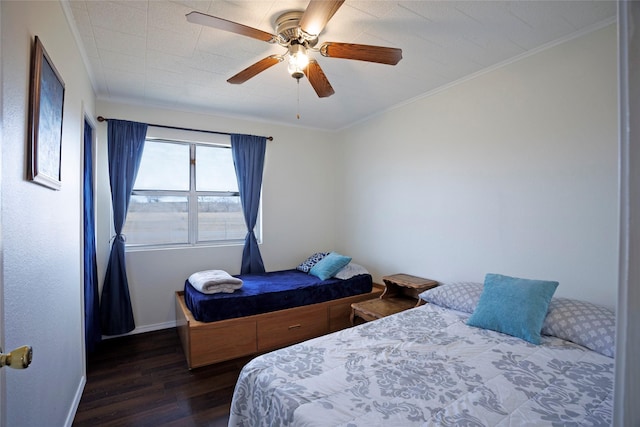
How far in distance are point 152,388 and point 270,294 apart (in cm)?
115

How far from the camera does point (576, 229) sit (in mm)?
2043

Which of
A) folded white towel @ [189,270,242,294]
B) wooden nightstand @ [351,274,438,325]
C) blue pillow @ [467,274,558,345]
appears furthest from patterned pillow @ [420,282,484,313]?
folded white towel @ [189,270,242,294]

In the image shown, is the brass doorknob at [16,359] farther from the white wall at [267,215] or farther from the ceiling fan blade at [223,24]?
the white wall at [267,215]

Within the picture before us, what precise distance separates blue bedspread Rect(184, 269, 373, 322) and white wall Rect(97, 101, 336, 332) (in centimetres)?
32

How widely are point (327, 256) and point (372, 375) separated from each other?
2.28 m

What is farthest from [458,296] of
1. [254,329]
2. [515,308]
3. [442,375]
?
[254,329]

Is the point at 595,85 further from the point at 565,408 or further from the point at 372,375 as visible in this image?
the point at 372,375

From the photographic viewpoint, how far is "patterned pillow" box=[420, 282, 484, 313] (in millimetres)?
2266

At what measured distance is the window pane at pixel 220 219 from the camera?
11.9ft

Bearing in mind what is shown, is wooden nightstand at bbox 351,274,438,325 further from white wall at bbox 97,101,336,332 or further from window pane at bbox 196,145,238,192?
window pane at bbox 196,145,238,192

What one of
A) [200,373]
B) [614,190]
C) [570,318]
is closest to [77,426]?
[200,373]

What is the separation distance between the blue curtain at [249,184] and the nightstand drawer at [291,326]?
0.99 metres

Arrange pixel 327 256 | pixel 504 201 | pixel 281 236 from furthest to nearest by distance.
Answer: pixel 281 236
pixel 327 256
pixel 504 201

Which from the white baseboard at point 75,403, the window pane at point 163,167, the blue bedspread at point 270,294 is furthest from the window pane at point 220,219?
the white baseboard at point 75,403
